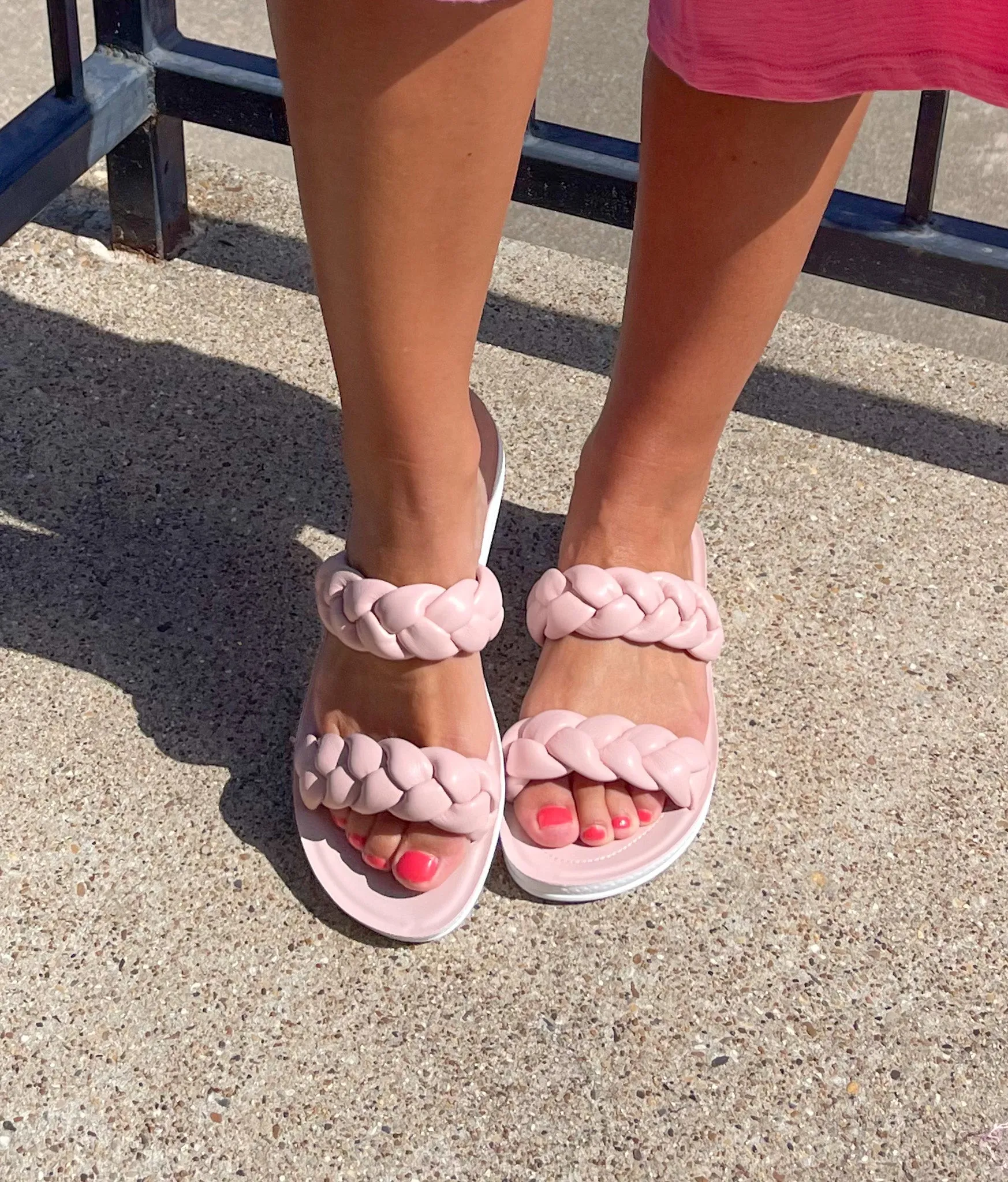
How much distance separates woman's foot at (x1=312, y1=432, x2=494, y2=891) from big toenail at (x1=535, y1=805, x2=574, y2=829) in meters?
0.07

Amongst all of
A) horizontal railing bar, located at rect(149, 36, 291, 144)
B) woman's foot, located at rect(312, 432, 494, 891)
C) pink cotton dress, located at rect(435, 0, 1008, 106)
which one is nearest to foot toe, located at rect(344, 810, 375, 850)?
woman's foot, located at rect(312, 432, 494, 891)

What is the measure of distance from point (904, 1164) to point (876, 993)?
0.49 ft

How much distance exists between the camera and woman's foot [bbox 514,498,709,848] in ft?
3.94

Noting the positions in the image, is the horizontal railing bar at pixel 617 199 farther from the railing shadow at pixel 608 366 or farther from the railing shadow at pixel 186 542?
the railing shadow at pixel 186 542

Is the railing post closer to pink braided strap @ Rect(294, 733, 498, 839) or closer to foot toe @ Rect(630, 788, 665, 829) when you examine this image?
pink braided strap @ Rect(294, 733, 498, 839)

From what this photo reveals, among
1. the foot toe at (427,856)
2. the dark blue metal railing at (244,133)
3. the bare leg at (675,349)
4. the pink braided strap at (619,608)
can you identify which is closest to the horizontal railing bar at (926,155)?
the dark blue metal railing at (244,133)

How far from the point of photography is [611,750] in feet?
3.97

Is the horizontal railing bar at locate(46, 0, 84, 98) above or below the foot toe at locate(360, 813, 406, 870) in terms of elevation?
above

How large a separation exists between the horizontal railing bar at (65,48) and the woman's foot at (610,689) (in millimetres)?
904

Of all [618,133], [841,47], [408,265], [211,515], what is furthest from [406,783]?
[618,133]

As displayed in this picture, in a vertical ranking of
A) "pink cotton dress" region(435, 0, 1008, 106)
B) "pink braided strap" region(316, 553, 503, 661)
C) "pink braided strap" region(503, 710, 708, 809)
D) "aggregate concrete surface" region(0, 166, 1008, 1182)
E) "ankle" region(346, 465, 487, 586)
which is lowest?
"aggregate concrete surface" region(0, 166, 1008, 1182)

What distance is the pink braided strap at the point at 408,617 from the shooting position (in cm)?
115

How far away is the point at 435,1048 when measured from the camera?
110 centimetres

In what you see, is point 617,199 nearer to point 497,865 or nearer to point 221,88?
point 221,88
